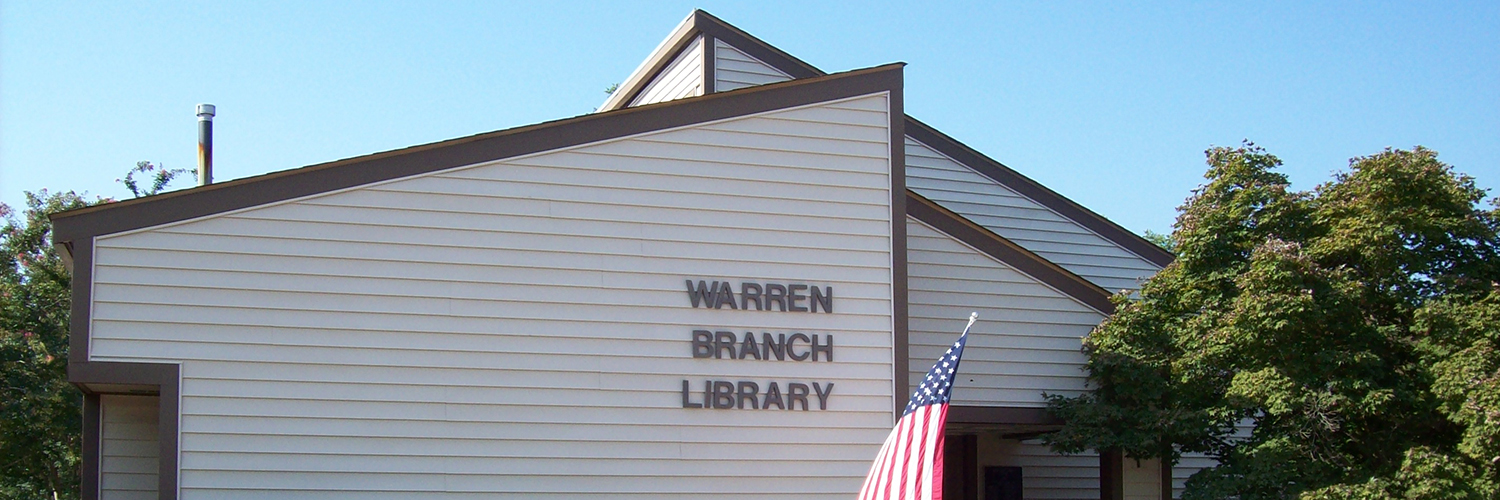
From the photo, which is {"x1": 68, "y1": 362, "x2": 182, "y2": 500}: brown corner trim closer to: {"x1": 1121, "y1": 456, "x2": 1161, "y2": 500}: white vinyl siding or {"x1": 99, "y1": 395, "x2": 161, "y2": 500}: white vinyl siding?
{"x1": 99, "y1": 395, "x2": 161, "y2": 500}: white vinyl siding

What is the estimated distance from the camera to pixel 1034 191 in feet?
76.7

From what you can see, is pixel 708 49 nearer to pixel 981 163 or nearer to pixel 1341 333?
pixel 981 163

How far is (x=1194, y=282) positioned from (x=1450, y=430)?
319 centimetres

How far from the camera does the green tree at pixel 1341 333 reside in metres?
14.1

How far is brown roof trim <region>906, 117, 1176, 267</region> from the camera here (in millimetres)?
23031

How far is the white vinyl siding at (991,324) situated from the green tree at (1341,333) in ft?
4.81

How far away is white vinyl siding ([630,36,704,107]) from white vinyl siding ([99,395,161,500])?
28.5 ft

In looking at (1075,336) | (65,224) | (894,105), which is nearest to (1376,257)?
(1075,336)

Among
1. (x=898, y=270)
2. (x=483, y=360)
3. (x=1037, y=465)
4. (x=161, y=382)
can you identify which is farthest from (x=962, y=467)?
(x=161, y=382)

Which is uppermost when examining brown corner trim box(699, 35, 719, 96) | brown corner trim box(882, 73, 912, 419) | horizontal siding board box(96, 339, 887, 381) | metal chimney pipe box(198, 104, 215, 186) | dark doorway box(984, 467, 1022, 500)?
brown corner trim box(699, 35, 719, 96)

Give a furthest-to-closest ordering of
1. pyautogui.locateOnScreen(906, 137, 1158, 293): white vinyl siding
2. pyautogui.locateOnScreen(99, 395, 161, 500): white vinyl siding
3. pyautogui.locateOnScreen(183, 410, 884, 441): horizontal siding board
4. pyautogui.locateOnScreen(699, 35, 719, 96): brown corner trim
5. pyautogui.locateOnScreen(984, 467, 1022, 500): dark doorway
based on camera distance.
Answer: pyautogui.locateOnScreen(906, 137, 1158, 293): white vinyl siding → pyautogui.locateOnScreen(984, 467, 1022, 500): dark doorway → pyautogui.locateOnScreen(699, 35, 719, 96): brown corner trim → pyautogui.locateOnScreen(99, 395, 161, 500): white vinyl siding → pyautogui.locateOnScreen(183, 410, 884, 441): horizontal siding board

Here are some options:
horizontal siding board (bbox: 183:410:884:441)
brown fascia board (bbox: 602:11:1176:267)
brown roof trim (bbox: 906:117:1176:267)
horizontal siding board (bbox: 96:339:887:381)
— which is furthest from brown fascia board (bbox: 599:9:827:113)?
horizontal siding board (bbox: 183:410:884:441)

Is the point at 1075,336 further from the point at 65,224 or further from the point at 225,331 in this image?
the point at 65,224

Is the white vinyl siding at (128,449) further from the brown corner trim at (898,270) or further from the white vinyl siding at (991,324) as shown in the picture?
the white vinyl siding at (991,324)
